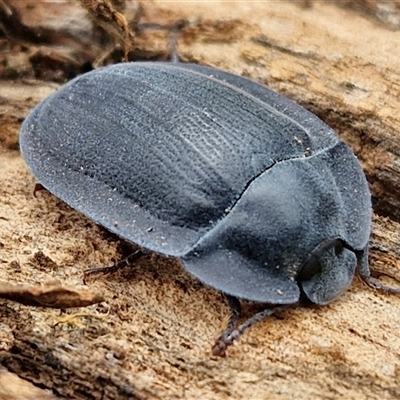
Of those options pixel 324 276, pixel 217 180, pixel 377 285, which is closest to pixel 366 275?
pixel 377 285

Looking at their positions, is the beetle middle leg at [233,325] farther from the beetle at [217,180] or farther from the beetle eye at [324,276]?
the beetle eye at [324,276]

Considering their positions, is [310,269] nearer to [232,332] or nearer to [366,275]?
[366,275]

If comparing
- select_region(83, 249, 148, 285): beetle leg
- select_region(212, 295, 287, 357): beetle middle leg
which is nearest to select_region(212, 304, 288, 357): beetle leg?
select_region(212, 295, 287, 357): beetle middle leg

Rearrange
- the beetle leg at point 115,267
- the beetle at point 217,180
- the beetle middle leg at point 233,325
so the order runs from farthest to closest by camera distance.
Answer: the beetle leg at point 115,267 → the beetle at point 217,180 → the beetle middle leg at point 233,325

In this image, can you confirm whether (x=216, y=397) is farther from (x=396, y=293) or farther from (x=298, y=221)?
(x=396, y=293)

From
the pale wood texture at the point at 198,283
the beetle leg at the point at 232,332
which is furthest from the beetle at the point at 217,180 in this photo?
the pale wood texture at the point at 198,283

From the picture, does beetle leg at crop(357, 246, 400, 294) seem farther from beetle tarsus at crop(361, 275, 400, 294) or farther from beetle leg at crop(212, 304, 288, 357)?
beetle leg at crop(212, 304, 288, 357)

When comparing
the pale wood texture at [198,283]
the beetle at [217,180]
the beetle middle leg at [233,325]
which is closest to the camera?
the pale wood texture at [198,283]
